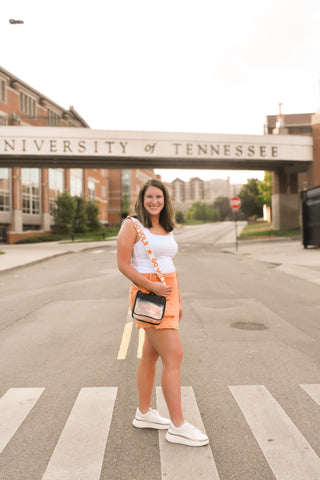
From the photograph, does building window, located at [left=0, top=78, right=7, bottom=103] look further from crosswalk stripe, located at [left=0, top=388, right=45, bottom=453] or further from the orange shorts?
the orange shorts

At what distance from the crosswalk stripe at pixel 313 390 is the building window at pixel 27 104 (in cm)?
5024

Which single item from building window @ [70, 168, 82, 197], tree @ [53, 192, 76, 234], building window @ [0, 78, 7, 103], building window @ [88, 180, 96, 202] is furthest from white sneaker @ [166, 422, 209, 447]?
building window @ [88, 180, 96, 202]

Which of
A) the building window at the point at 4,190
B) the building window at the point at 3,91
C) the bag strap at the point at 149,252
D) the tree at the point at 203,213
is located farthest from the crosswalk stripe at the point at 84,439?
the tree at the point at 203,213

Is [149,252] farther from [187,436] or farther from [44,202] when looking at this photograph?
[44,202]

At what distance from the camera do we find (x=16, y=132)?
29875 mm

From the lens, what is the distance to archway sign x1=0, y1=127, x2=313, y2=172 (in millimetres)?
30078

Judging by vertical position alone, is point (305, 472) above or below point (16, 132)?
below

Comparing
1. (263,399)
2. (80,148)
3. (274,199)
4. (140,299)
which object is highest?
(80,148)

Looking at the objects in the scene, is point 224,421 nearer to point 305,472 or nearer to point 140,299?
point 305,472

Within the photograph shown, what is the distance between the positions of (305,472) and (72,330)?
494 centimetres

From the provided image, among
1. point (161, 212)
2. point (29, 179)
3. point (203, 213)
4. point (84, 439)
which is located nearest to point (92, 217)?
point (29, 179)

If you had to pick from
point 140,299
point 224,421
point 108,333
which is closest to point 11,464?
point 140,299

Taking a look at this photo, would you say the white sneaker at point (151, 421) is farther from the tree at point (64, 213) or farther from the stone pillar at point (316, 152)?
the tree at point (64, 213)

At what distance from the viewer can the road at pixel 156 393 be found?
2.98 meters
